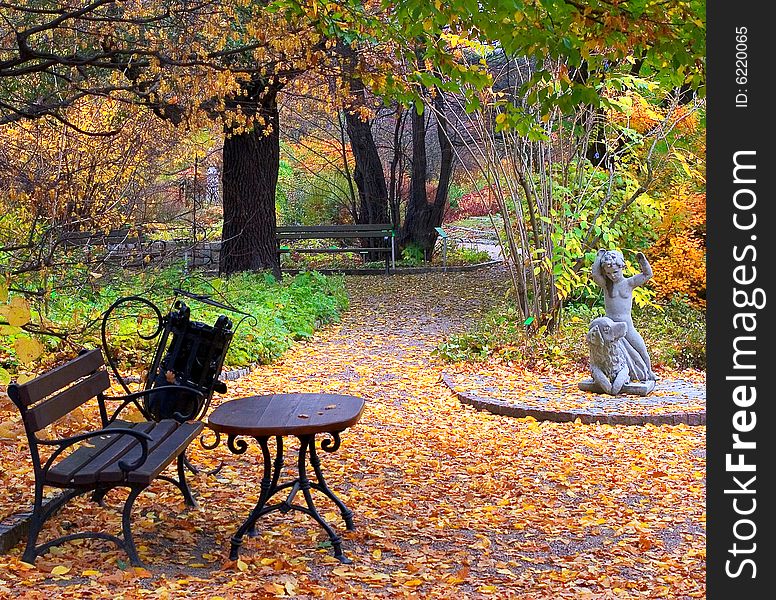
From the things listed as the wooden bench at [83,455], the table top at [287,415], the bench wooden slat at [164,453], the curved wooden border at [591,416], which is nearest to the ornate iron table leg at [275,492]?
the table top at [287,415]

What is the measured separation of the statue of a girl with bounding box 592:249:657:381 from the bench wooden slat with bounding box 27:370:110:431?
15.6 feet

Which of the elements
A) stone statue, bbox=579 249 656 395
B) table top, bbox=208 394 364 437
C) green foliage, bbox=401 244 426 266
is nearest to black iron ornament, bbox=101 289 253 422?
table top, bbox=208 394 364 437

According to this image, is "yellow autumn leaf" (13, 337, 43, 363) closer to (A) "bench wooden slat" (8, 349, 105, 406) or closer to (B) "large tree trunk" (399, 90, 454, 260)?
(A) "bench wooden slat" (8, 349, 105, 406)

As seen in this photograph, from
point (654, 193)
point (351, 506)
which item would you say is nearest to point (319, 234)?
point (654, 193)

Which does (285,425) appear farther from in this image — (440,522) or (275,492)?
(440,522)

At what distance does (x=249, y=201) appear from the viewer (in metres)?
16.5

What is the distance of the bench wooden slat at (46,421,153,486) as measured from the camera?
4.18 meters

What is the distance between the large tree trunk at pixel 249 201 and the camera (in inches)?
643

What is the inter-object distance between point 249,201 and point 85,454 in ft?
40.4

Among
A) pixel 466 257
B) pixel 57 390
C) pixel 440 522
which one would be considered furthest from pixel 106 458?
pixel 466 257

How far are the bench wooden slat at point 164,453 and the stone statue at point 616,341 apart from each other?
4.34 meters

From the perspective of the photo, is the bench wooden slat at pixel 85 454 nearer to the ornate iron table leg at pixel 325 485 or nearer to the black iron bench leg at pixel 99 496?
the black iron bench leg at pixel 99 496

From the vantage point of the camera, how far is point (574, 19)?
5074 millimetres

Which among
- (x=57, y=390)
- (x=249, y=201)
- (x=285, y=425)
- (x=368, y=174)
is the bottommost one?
(x=285, y=425)
